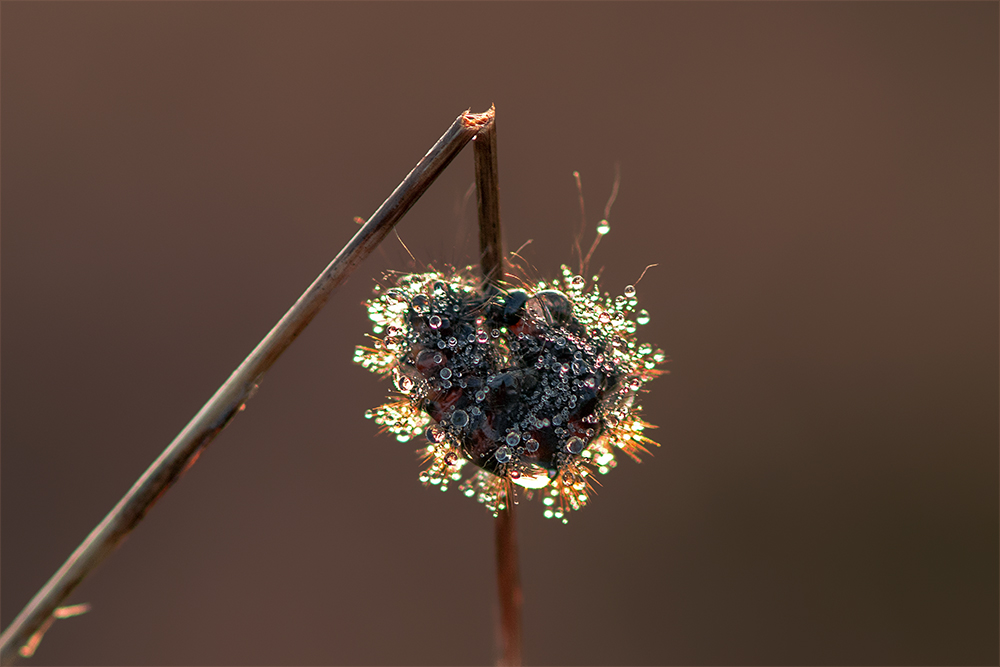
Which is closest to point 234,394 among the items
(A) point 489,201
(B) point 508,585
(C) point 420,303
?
(C) point 420,303

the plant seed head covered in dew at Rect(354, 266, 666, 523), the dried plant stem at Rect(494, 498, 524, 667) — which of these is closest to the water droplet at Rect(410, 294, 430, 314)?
the plant seed head covered in dew at Rect(354, 266, 666, 523)

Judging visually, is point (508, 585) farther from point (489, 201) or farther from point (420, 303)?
point (489, 201)

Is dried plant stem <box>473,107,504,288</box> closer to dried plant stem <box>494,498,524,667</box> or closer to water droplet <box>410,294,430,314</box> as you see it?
water droplet <box>410,294,430,314</box>

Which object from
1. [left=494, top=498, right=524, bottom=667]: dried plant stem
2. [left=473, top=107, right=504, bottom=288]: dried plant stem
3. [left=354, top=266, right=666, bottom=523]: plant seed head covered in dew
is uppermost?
[left=473, top=107, right=504, bottom=288]: dried plant stem

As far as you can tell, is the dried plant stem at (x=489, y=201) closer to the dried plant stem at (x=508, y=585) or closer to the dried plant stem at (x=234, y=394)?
the dried plant stem at (x=234, y=394)

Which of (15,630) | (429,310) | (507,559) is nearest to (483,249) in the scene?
(429,310)

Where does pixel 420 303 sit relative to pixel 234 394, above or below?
above
